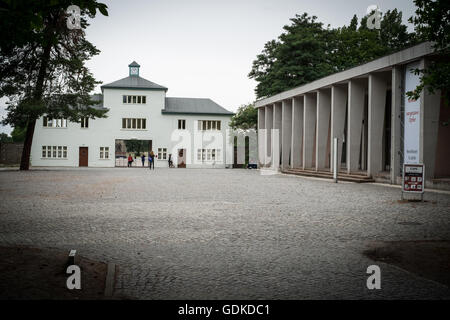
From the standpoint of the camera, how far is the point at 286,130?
3559cm

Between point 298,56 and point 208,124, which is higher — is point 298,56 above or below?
above

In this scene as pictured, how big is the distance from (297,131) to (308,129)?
2.09 m

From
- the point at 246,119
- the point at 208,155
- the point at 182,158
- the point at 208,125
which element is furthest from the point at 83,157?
the point at 246,119

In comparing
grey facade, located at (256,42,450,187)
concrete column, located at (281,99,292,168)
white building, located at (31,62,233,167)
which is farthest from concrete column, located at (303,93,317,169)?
white building, located at (31,62,233,167)

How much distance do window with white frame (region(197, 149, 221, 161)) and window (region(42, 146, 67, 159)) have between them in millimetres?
16595

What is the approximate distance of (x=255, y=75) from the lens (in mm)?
47625

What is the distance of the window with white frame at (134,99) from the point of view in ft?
170

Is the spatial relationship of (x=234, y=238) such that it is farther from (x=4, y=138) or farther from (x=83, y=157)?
(x=4, y=138)

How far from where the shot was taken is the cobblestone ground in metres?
4.65

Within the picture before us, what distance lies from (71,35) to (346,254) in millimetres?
31124

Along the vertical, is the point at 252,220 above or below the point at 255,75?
below

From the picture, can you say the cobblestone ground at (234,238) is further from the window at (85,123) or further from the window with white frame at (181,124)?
the window with white frame at (181,124)

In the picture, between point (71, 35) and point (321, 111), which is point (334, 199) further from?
point (71, 35)
